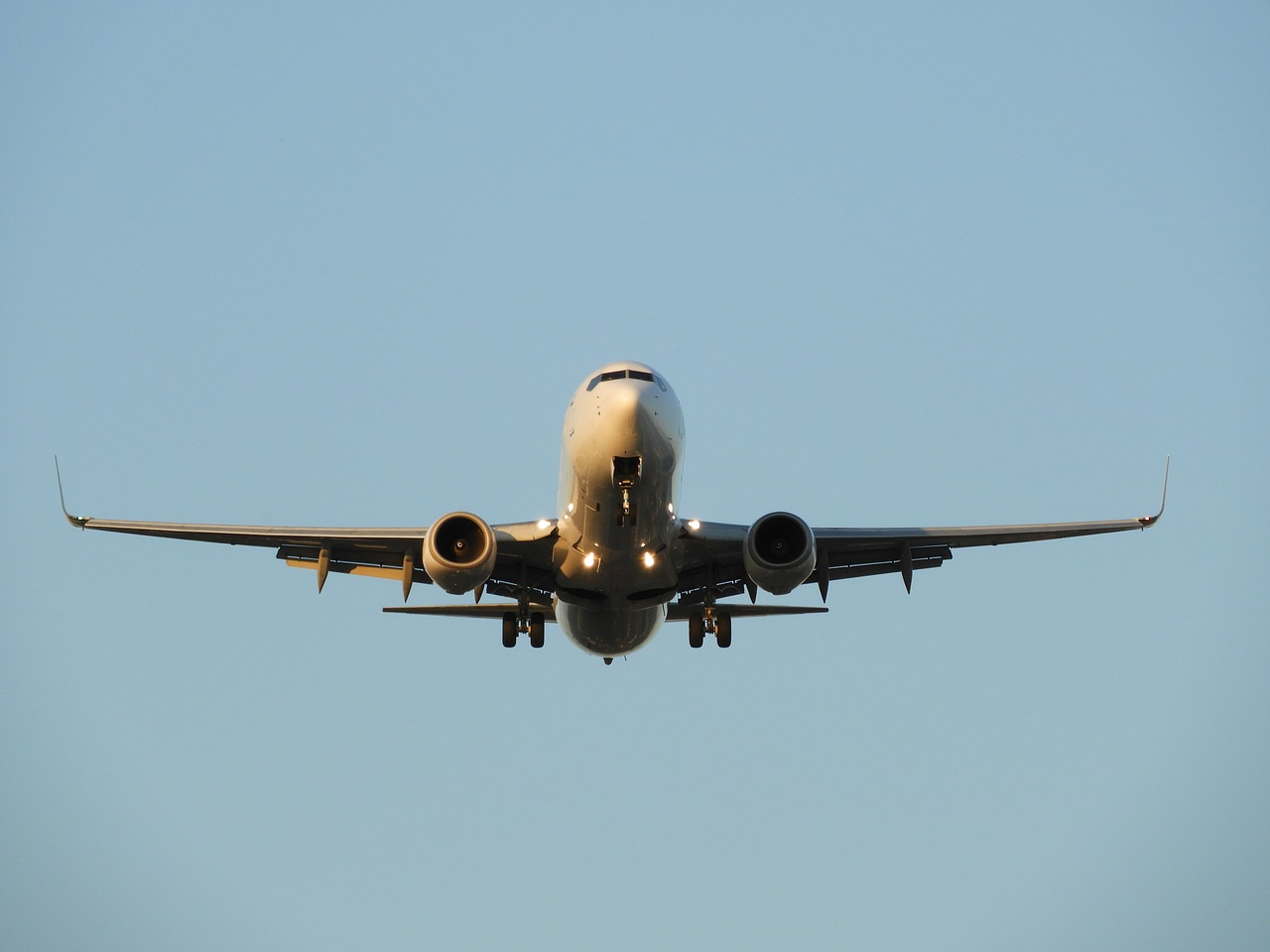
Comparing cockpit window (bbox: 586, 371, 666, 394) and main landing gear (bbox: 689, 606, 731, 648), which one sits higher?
cockpit window (bbox: 586, 371, 666, 394)

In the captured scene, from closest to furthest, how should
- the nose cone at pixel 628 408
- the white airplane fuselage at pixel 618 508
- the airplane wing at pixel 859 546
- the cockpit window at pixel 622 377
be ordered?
1. the nose cone at pixel 628 408
2. the white airplane fuselage at pixel 618 508
3. the cockpit window at pixel 622 377
4. the airplane wing at pixel 859 546

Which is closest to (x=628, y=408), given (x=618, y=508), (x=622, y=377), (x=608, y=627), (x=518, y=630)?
(x=622, y=377)

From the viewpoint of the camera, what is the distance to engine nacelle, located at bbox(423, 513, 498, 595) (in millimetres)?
27344

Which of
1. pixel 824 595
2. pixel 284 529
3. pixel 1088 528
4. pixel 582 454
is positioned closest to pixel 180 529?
pixel 284 529

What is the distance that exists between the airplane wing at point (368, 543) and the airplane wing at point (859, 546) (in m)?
2.89

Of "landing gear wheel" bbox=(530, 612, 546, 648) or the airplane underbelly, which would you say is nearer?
the airplane underbelly

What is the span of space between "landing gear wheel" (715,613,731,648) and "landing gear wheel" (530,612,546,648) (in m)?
3.61

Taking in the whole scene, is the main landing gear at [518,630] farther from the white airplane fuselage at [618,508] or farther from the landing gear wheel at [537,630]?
the white airplane fuselage at [618,508]

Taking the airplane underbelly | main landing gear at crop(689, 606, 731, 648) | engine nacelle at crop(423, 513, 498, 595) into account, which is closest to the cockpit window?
engine nacelle at crop(423, 513, 498, 595)

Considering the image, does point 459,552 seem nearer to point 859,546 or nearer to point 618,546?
point 618,546

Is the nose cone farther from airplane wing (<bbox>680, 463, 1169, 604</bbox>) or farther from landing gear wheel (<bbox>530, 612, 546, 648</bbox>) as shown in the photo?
landing gear wheel (<bbox>530, 612, 546, 648</bbox>)

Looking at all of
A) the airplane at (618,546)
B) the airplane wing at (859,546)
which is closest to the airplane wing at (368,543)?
the airplane at (618,546)

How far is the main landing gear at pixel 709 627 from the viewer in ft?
106

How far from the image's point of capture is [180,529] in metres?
30.1
